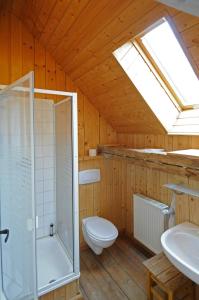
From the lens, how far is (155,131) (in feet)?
7.64

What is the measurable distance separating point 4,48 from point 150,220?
8.40 feet

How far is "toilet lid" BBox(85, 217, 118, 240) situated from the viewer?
231 cm

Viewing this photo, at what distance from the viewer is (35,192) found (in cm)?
119

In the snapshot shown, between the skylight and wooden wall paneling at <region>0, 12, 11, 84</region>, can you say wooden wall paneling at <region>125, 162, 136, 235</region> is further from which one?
wooden wall paneling at <region>0, 12, 11, 84</region>

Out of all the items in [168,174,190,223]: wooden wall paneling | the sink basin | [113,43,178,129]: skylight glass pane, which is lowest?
the sink basin

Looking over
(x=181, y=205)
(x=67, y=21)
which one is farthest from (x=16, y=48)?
(x=181, y=205)

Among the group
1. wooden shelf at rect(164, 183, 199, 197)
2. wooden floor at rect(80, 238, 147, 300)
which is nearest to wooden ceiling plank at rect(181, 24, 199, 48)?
wooden shelf at rect(164, 183, 199, 197)

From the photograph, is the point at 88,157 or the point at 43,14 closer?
the point at 43,14

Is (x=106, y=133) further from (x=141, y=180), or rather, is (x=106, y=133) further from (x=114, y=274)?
(x=114, y=274)

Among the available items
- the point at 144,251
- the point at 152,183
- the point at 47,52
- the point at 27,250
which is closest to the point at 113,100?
the point at 47,52

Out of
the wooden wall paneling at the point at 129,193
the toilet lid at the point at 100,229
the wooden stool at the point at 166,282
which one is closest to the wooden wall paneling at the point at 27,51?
the wooden wall paneling at the point at 129,193

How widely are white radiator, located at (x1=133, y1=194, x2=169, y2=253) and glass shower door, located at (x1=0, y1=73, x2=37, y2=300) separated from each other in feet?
4.88

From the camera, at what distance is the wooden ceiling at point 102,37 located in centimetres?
130

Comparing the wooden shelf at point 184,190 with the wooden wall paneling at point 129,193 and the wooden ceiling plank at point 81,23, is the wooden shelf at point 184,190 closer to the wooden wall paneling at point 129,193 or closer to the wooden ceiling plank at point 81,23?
the wooden wall paneling at point 129,193
